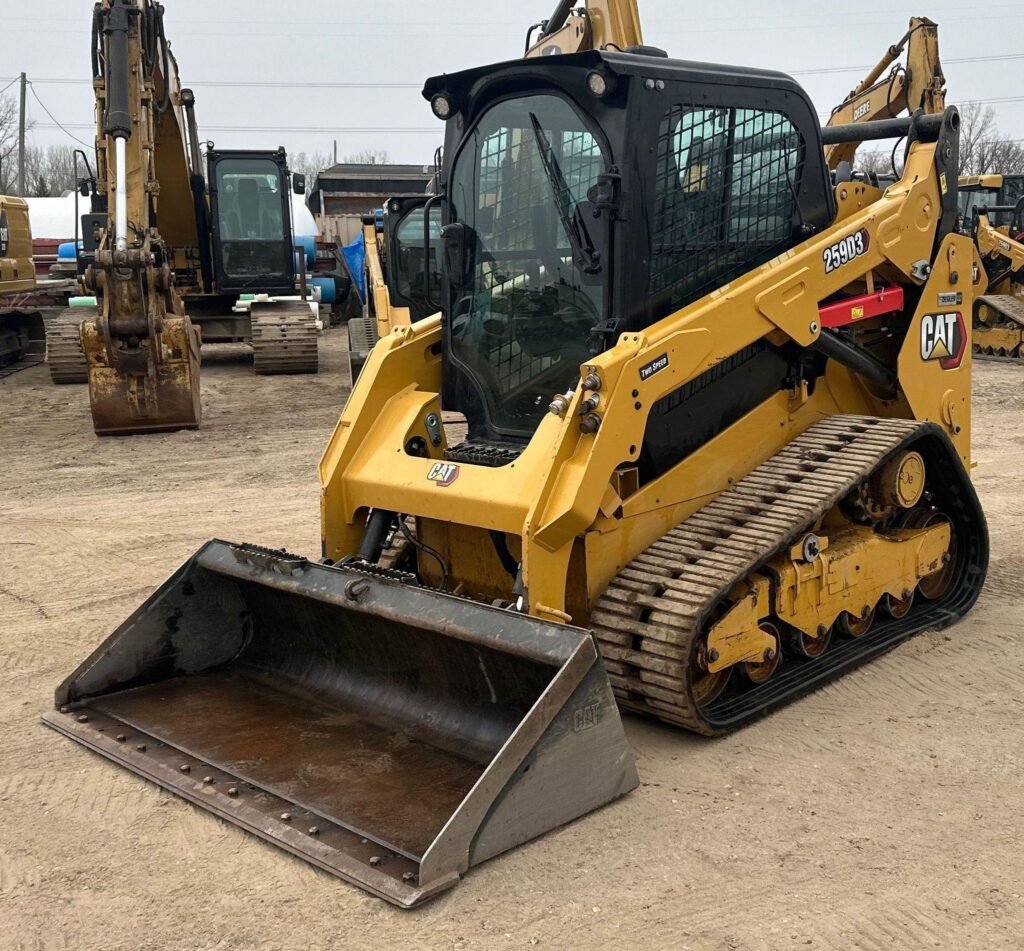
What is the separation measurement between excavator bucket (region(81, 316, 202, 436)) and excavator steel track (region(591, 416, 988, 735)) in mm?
7368

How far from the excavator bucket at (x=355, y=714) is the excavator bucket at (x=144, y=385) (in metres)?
6.57

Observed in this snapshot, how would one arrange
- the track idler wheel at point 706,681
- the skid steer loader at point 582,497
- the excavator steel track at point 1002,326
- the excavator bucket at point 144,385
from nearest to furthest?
1. the skid steer loader at point 582,497
2. the track idler wheel at point 706,681
3. the excavator bucket at point 144,385
4. the excavator steel track at point 1002,326

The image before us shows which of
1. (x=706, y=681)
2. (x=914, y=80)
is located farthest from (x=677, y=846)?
(x=914, y=80)

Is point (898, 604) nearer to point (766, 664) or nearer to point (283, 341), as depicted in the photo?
point (766, 664)

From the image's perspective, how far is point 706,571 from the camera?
14.5 feet

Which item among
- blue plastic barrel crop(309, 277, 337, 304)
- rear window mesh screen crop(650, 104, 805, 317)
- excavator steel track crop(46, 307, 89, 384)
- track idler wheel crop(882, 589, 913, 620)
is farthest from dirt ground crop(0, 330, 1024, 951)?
blue plastic barrel crop(309, 277, 337, 304)

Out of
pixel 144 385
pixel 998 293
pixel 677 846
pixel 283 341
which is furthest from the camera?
pixel 998 293

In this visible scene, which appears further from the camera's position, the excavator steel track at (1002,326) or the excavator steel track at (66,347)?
the excavator steel track at (1002,326)

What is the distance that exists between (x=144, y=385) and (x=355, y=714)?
Answer: 7566mm

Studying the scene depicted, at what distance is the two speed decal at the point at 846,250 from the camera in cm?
514

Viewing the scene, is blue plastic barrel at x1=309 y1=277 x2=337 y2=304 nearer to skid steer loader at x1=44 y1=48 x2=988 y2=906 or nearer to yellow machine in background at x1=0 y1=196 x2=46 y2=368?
yellow machine in background at x1=0 y1=196 x2=46 y2=368

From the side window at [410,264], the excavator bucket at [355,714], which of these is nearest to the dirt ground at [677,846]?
the excavator bucket at [355,714]

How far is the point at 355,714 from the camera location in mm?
4625

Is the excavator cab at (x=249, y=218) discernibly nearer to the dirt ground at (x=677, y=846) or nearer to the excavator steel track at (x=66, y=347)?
the excavator steel track at (x=66, y=347)
